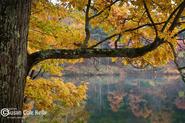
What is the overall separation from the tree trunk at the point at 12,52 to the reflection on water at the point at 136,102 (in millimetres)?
21646

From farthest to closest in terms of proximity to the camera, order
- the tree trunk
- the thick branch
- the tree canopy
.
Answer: the tree canopy, the thick branch, the tree trunk

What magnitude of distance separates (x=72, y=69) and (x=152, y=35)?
54.2 metres

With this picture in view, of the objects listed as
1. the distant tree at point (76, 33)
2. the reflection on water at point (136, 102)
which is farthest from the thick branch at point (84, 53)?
the reflection on water at point (136, 102)

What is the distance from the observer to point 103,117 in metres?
27.2

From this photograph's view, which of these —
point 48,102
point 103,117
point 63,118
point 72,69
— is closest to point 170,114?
point 103,117

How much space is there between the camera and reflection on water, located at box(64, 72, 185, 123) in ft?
88.6

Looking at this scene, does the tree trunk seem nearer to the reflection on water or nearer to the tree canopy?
the tree canopy

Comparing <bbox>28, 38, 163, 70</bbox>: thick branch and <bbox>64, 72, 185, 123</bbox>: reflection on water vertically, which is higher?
<bbox>28, 38, 163, 70</bbox>: thick branch

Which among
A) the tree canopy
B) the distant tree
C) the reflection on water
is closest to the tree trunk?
the distant tree

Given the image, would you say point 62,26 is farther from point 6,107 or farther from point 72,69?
point 72,69

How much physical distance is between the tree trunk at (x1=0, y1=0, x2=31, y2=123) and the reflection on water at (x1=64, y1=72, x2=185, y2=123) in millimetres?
21646

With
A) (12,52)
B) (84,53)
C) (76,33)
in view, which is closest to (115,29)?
(76,33)

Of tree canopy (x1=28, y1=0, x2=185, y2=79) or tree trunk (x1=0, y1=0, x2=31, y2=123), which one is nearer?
tree trunk (x1=0, y1=0, x2=31, y2=123)

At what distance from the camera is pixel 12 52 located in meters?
3.06
